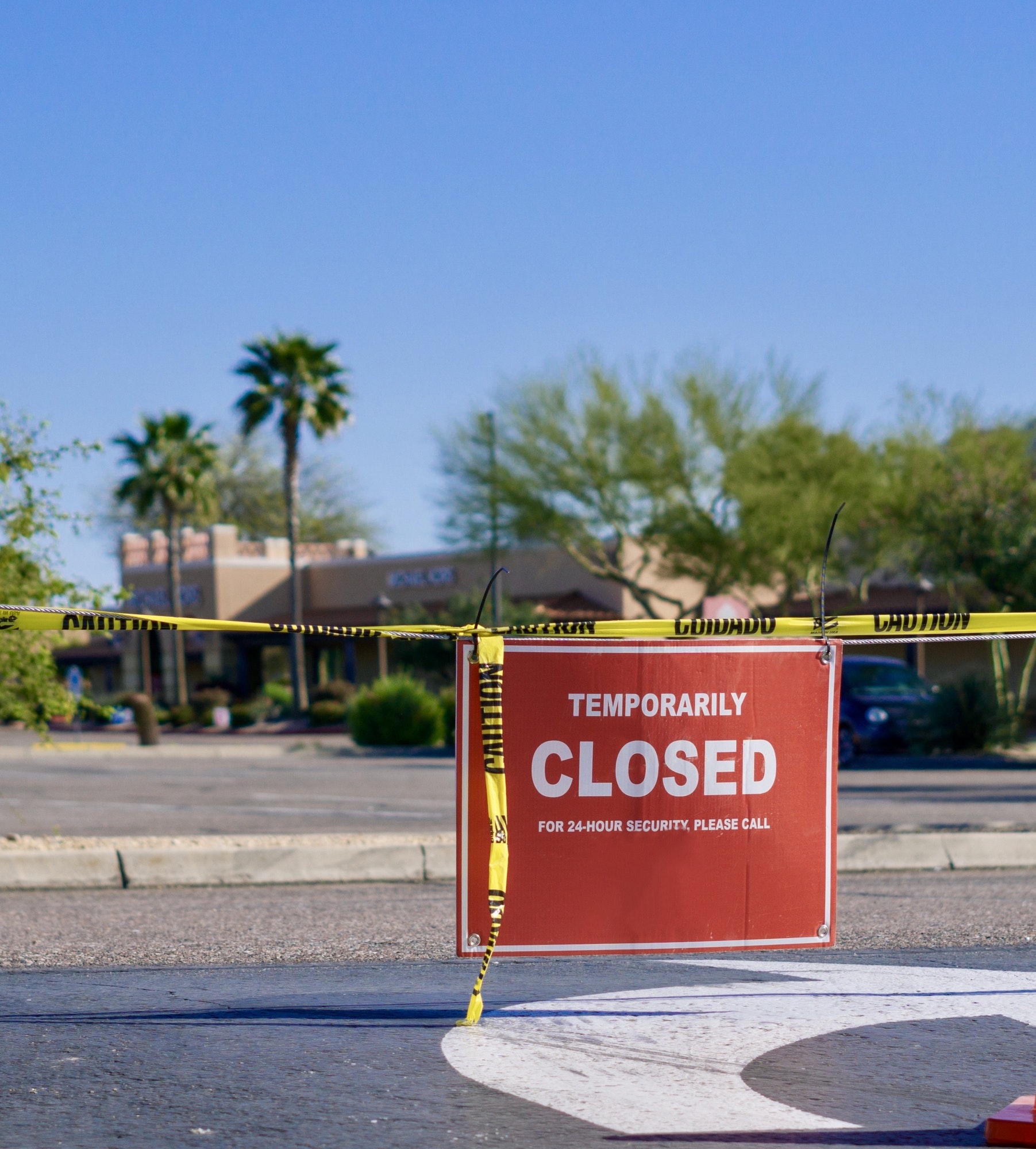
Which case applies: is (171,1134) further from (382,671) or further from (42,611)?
(382,671)

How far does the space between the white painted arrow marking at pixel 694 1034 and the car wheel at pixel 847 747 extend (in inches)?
→ 753

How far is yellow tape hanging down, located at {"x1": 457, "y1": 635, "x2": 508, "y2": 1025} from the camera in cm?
527

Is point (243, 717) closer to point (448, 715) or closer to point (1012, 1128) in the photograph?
point (448, 715)

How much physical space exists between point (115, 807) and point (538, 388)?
20797 millimetres

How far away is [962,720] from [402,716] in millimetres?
13088

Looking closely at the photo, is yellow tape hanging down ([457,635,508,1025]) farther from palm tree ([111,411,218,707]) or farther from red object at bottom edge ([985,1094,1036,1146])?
palm tree ([111,411,218,707])

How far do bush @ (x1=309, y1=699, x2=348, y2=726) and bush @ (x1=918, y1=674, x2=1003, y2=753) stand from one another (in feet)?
73.2

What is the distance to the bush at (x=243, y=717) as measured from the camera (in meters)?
47.9

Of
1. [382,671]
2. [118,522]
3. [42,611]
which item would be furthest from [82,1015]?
[118,522]

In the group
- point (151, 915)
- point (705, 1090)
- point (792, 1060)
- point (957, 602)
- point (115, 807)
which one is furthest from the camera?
point (957, 602)

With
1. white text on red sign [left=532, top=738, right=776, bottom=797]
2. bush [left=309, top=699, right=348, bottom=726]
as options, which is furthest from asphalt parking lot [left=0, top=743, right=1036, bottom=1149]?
bush [left=309, top=699, right=348, bottom=726]

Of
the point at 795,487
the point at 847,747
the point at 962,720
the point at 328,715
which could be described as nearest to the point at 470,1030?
the point at 847,747

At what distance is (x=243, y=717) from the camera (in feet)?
157

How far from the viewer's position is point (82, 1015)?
18.9 ft
